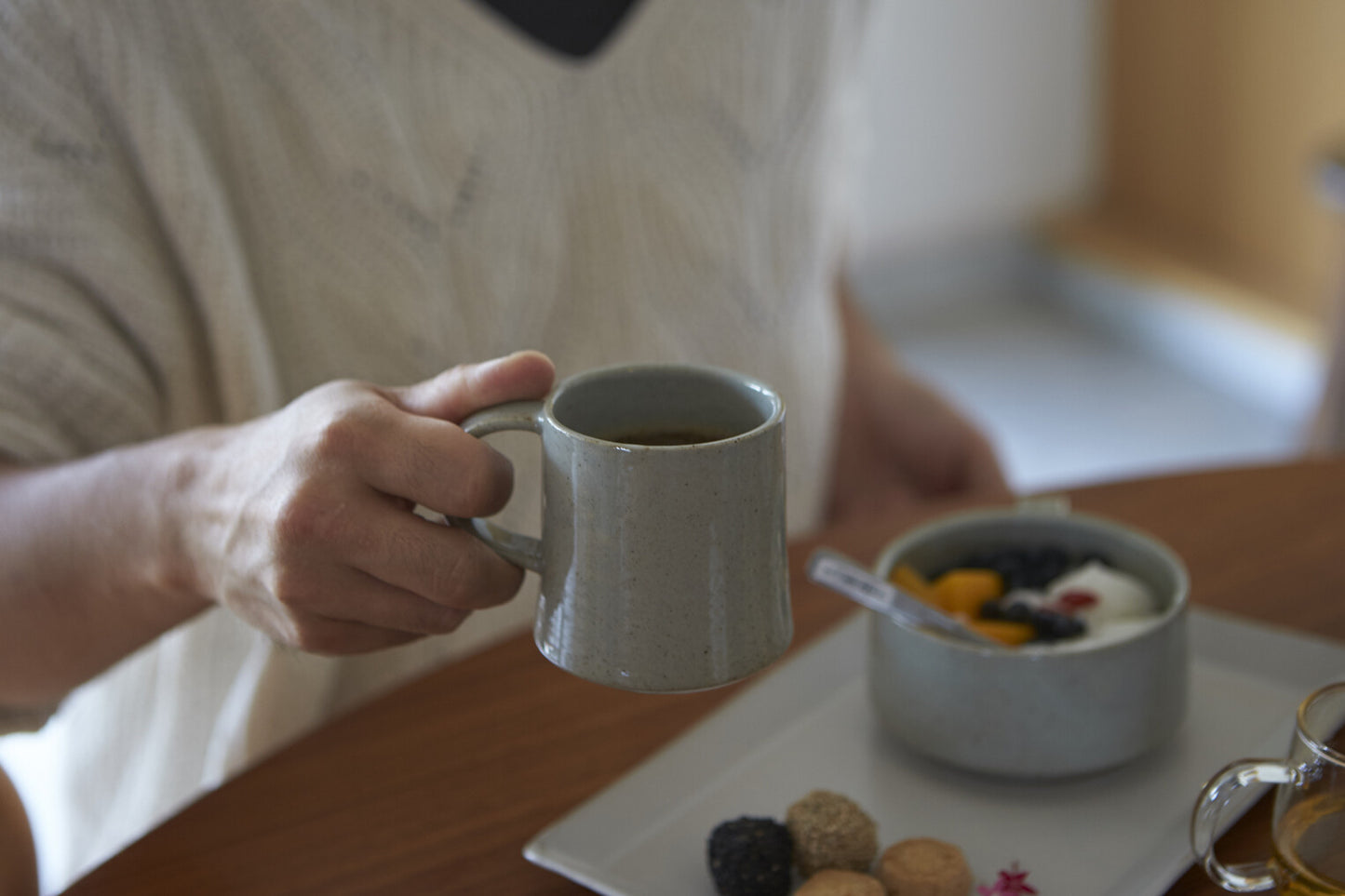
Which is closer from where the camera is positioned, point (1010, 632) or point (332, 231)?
point (1010, 632)

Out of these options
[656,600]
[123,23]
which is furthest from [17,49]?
[656,600]

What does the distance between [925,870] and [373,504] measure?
278 millimetres

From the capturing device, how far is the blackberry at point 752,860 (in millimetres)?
573

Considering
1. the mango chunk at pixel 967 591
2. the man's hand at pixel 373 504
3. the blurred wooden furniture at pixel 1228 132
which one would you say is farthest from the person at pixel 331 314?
the blurred wooden furniture at pixel 1228 132

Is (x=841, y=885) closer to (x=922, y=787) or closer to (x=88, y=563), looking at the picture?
(x=922, y=787)

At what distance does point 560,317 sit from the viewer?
1.02 meters

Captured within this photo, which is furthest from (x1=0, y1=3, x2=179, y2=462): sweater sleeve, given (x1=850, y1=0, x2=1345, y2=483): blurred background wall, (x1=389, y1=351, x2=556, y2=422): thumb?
(x1=850, y1=0, x2=1345, y2=483): blurred background wall

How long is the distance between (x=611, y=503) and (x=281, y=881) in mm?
273

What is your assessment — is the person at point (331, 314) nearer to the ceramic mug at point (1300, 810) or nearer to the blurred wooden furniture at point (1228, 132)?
the ceramic mug at point (1300, 810)

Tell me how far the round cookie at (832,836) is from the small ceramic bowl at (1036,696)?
0.07 metres

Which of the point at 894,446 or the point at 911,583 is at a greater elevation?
the point at 911,583

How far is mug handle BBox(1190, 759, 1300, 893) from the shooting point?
0.53 metres

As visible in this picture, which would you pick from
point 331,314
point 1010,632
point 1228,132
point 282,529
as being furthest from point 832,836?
point 1228,132

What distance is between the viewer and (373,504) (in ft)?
1.82
